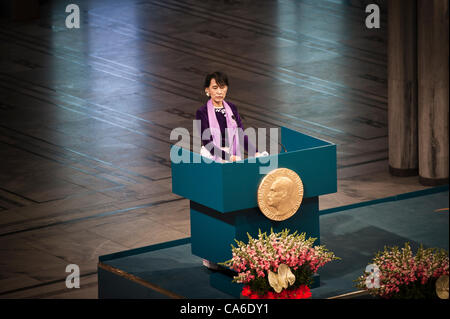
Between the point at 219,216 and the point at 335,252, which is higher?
the point at 219,216

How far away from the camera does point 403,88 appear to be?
1140 centimetres

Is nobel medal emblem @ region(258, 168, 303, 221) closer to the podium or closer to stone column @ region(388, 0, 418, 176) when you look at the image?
the podium

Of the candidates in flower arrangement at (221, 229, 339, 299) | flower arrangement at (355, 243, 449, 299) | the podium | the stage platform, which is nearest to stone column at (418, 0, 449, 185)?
the stage platform

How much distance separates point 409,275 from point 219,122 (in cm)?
192

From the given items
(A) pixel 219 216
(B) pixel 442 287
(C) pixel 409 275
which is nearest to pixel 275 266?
(A) pixel 219 216

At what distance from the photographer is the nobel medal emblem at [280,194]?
24.9ft

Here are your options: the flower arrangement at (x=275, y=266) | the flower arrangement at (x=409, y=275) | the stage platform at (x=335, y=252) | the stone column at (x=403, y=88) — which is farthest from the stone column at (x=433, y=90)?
the flower arrangement at (x=275, y=266)

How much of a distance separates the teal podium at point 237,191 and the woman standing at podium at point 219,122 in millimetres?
253

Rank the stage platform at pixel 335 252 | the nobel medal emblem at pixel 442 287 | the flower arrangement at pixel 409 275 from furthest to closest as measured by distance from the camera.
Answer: the stage platform at pixel 335 252 → the flower arrangement at pixel 409 275 → the nobel medal emblem at pixel 442 287

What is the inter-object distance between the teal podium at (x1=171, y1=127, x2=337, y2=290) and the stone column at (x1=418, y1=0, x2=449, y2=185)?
122 inches

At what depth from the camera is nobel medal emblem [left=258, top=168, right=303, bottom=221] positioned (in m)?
7.60

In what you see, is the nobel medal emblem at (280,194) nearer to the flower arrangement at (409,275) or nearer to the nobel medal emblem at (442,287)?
the flower arrangement at (409,275)

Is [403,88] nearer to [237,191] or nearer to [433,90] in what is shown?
[433,90]
